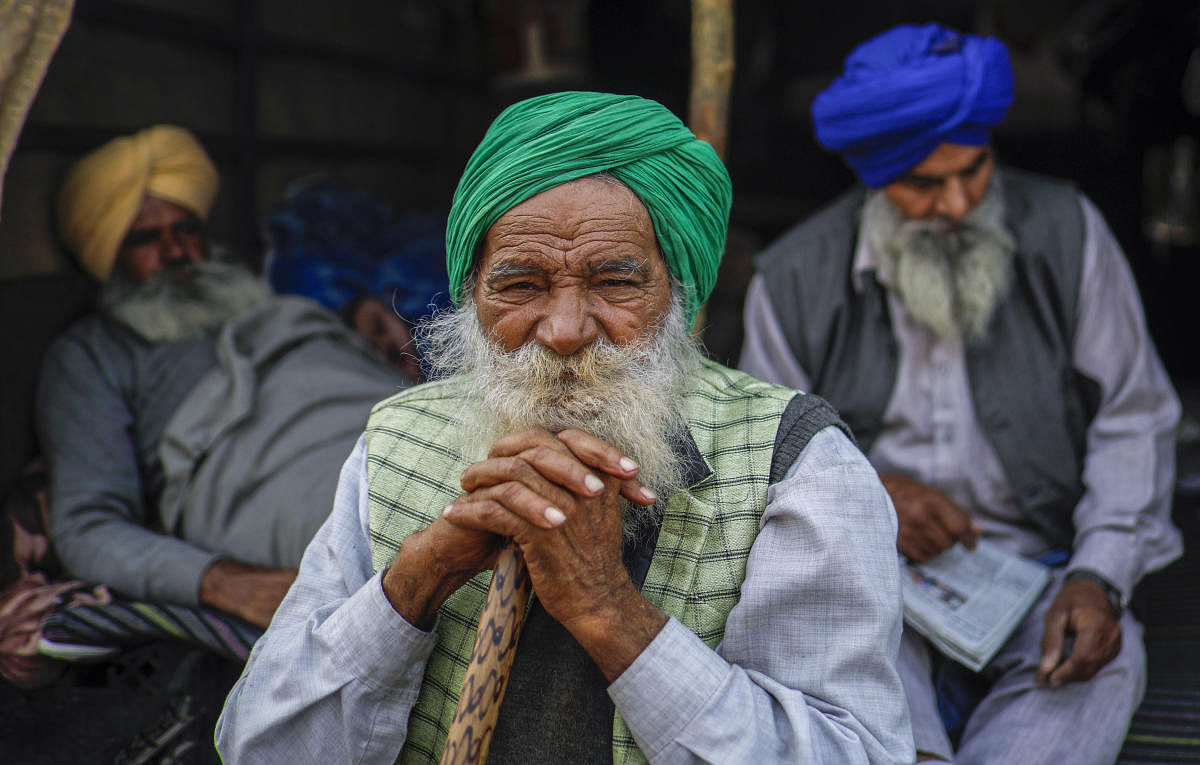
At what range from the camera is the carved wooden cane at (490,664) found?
4.49 feet

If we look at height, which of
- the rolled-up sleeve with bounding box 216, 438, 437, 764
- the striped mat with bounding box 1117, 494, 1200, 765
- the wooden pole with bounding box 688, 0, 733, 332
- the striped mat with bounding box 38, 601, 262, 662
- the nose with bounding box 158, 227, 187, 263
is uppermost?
the wooden pole with bounding box 688, 0, 733, 332

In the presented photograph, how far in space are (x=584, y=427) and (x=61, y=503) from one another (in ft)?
6.34

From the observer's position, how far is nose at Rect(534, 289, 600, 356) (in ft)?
5.13

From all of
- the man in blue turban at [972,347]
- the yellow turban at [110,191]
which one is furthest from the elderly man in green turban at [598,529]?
the yellow turban at [110,191]

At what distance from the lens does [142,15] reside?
3705mm

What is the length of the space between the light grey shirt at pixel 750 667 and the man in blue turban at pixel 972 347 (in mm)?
1009

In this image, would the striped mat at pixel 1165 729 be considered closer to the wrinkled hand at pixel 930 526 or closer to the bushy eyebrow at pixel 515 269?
the wrinkled hand at pixel 930 526

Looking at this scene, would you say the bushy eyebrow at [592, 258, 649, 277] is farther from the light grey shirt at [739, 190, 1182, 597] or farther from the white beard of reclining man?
the light grey shirt at [739, 190, 1182, 597]

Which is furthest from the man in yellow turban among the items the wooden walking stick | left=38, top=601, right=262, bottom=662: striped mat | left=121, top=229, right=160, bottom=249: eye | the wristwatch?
the wristwatch

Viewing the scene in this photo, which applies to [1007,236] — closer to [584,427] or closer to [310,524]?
[584,427]

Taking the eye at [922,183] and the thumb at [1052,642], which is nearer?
the thumb at [1052,642]

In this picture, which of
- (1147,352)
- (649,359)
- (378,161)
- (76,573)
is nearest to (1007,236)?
(1147,352)

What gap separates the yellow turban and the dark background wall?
707 millimetres

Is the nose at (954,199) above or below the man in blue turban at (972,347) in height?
above
